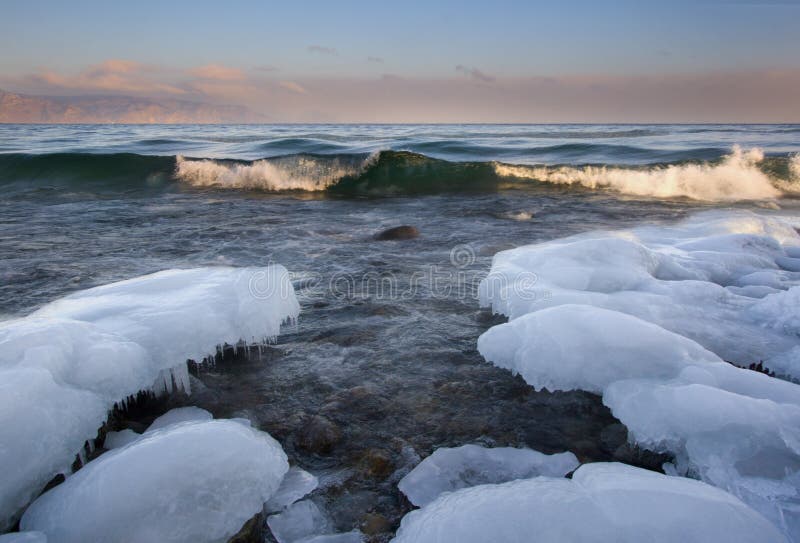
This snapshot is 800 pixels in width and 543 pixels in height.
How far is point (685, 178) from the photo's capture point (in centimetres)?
990

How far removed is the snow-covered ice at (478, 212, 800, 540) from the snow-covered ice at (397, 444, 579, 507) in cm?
36

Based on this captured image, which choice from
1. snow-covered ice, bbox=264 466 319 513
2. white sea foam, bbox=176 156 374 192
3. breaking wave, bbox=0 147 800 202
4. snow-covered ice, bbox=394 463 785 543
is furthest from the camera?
Result: white sea foam, bbox=176 156 374 192

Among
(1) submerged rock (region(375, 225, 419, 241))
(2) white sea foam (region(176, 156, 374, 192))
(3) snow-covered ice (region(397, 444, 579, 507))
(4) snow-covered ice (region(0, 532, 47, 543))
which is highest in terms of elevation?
(2) white sea foam (region(176, 156, 374, 192))

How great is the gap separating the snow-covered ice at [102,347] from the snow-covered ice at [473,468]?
115cm

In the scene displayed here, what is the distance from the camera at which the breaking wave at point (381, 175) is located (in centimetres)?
991

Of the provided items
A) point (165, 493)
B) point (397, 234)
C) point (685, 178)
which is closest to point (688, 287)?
point (397, 234)

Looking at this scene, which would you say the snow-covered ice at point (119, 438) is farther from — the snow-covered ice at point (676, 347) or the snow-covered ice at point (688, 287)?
the snow-covered ice at point (688, 287)

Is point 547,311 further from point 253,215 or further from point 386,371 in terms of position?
point 253,215

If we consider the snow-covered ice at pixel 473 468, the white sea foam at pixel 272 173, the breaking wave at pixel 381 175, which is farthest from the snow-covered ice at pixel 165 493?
the white sea foam at pixel 272 173

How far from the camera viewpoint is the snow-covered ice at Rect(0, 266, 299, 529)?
1539 millimetres

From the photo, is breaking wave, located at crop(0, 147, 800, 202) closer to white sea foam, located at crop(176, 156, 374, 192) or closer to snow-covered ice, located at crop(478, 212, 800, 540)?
white sea foam, located at crop(176, 156, 374, 192)

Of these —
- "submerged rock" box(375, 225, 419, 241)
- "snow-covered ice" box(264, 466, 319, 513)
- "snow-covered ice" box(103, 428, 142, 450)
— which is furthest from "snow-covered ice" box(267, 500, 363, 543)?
"submerged rock" box(375, 225, 419, 241)

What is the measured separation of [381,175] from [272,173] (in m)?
2.50

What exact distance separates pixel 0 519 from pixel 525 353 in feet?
6.35
